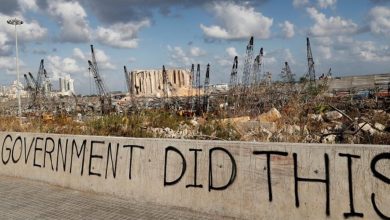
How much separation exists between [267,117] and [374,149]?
25.9ft

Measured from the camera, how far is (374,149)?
5.04 m

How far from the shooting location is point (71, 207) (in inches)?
285

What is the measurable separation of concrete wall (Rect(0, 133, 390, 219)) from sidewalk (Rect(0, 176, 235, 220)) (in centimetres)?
18

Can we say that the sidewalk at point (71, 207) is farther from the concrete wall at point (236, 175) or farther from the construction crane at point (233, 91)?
the construction crane at point (233, 91)

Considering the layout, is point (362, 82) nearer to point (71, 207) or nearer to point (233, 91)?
point (233, 91)

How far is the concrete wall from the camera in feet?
16.8

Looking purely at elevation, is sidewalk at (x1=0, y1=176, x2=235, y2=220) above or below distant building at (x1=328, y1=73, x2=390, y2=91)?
below

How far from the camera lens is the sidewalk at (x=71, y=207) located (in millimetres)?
6574

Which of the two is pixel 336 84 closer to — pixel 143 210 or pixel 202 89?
pixel 202 89

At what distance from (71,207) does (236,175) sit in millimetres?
2874

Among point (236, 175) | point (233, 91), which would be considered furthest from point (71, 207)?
point (233, 91)

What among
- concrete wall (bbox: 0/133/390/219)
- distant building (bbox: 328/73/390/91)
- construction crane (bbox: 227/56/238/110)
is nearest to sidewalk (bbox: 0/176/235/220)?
concrete wall (bbox: 0/133/390/219)

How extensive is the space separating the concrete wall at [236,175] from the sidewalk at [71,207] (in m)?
0.18

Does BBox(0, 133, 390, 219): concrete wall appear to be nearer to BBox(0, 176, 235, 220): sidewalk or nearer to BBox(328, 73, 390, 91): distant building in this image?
BBox(0, 176, 235, 220): sidewalk
